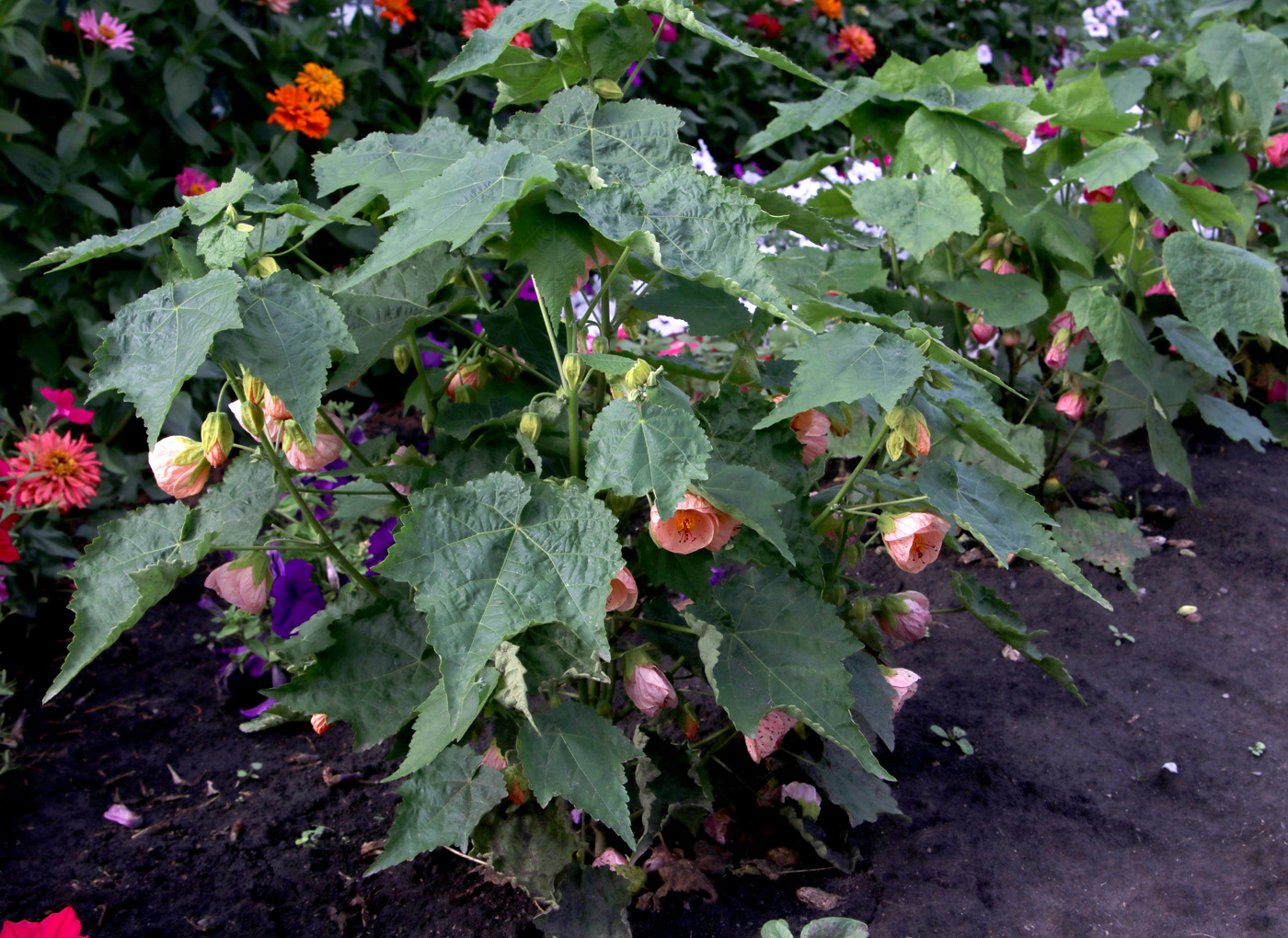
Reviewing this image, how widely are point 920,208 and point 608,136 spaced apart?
1079mm

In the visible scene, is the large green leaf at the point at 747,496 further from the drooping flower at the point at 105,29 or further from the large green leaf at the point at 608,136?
Answer: the drooping flower at the point at 105,29

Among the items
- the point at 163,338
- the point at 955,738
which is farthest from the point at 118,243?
the point at 955,738

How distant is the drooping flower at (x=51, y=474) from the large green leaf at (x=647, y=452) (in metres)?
1.58

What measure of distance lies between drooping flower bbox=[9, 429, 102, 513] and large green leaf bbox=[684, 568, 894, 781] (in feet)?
5.09

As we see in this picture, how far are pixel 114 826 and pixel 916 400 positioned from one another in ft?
5.49

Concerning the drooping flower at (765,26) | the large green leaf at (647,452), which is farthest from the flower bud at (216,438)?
the drooping flower at (765,26)

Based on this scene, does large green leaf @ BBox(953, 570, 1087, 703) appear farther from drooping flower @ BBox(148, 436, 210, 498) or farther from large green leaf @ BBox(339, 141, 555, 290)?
drooping flower @ BBox(148, 436, 210, 498)

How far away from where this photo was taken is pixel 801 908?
157cm

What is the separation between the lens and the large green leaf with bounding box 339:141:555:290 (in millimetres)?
986

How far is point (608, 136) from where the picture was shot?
1227 millimetres

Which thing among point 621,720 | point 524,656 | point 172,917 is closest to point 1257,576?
point 621,720

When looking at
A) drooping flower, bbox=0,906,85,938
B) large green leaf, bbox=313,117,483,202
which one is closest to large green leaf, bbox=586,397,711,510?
large green leaf, bbox=313,117,483,202

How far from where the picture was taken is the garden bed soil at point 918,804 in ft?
5.18

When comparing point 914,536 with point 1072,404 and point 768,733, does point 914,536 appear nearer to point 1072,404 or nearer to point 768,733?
point 768,733
